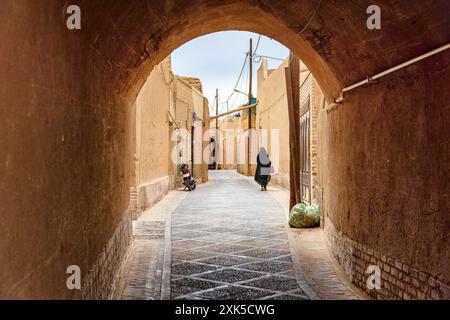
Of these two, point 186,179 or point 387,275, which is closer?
point 387,275

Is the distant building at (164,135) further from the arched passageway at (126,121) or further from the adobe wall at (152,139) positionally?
the arched passageway at (126,121)

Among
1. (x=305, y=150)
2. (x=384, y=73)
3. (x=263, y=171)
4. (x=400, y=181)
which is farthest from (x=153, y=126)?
(x=400, y=181)

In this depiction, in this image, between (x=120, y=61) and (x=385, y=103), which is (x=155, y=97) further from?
(x=385, y=103)

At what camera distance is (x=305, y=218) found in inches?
390

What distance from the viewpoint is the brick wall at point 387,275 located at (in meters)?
4.09

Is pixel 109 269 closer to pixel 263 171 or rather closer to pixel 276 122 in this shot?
pixel 263 171

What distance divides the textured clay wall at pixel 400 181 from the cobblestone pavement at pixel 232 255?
99 cm

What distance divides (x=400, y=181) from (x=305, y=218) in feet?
17.2

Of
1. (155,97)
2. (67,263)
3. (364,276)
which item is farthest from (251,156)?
(67,263)

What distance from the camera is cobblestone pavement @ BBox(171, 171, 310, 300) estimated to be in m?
5.59

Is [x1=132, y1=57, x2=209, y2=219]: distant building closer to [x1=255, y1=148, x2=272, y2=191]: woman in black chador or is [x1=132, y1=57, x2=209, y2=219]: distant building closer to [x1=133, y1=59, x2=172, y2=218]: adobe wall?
[x1=133, y1=59, x2=172, y2=218]: adobe wall

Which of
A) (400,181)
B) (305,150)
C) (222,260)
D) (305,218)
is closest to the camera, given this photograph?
(400,181)

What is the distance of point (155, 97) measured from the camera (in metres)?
14.3
